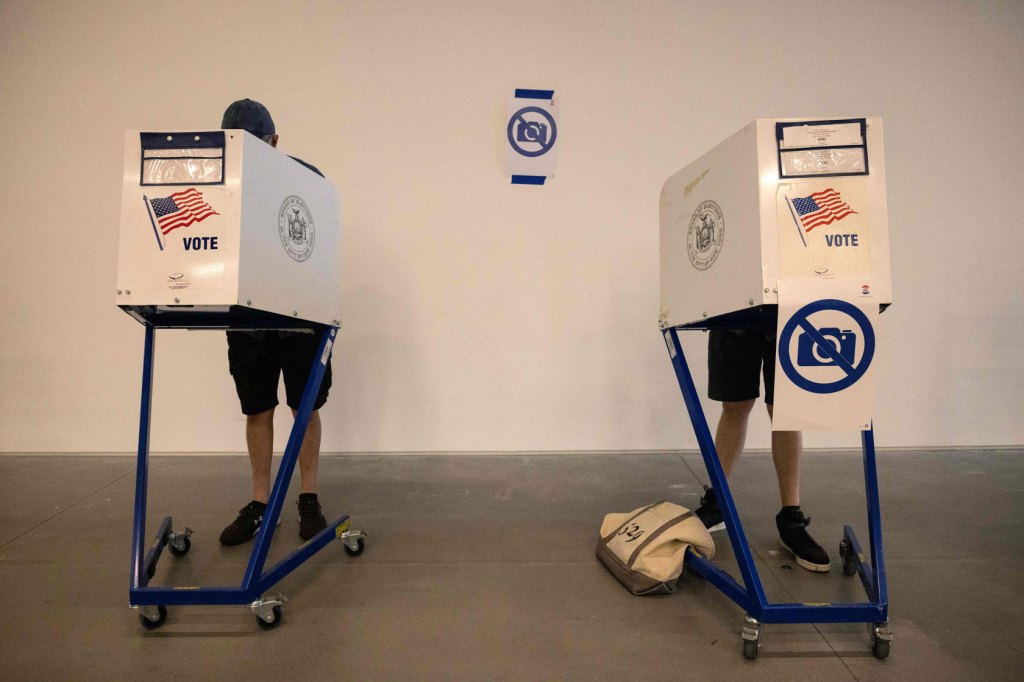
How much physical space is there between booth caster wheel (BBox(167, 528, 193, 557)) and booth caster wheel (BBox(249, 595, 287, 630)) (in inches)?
21.5

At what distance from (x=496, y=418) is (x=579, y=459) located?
1.76 ft

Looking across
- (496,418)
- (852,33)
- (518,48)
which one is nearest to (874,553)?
(496,418)

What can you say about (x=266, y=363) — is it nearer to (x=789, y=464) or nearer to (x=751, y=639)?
(x=751, y=639)

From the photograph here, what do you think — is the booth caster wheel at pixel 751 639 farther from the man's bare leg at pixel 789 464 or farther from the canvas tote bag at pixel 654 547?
the man's bare leg at pixel 789 464

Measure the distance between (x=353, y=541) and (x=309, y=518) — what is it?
0.72 ft

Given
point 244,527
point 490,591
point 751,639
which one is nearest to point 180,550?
point 244,527

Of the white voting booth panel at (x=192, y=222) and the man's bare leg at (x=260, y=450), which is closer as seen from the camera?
the white voting booth panel at (x=192, y=222)

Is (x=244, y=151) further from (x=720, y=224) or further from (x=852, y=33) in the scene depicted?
(x=852, y=33)

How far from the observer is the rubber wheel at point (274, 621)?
1.10 meters

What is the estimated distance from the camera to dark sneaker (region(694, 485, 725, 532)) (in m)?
1.60

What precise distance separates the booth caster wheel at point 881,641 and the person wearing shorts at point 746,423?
0.35m

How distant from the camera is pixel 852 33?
290 cm

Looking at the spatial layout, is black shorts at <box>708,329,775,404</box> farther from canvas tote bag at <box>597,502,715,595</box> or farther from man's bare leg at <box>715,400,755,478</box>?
canvas tote bag at <box>597,502,715,595</box>

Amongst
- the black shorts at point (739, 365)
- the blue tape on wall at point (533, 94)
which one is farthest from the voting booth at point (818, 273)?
the blue tape on wall at point (533, 94)
